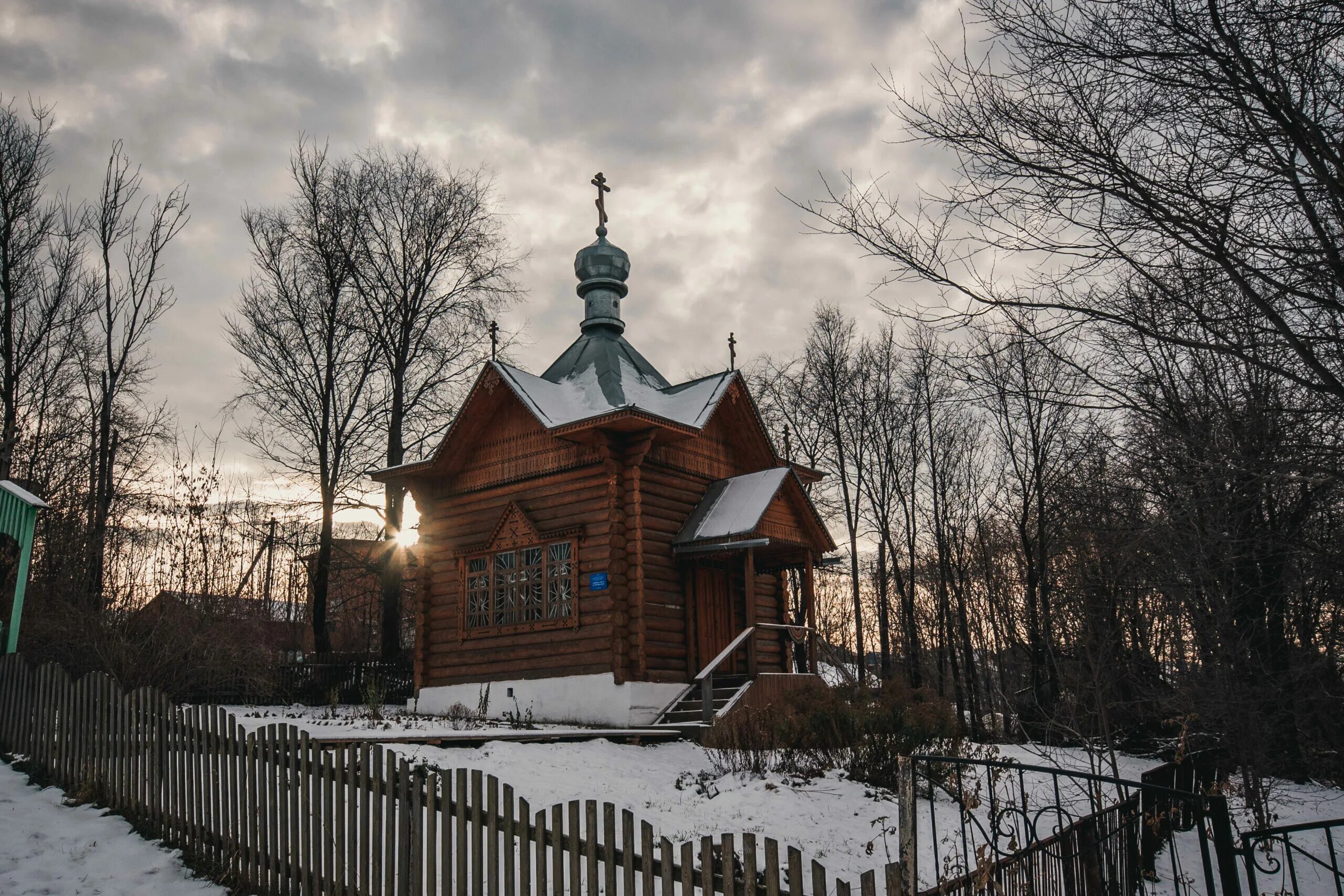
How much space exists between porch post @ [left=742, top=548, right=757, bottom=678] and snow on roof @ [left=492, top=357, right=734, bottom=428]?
2.55 metres

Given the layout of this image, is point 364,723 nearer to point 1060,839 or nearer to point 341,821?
point 341,821

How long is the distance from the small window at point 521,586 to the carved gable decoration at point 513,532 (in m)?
0.14

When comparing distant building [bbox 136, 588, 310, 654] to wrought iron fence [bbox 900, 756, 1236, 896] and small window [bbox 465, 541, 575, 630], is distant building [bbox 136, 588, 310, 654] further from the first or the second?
wrought iron fence [bbox 900, 756, 1236, 896]

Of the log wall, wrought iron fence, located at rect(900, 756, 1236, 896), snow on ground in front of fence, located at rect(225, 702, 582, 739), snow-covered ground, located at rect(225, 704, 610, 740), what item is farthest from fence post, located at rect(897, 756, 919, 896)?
the log wall

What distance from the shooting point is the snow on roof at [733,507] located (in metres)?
15.6

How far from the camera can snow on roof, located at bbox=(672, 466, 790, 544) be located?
15.6 meters

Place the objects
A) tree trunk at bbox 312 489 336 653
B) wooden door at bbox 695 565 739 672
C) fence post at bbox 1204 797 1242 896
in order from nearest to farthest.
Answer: fence post at bbox 1204 797 1242 896
wooden door at bbox 695 565 739 672
tree trunk at bbox 312 489 336 653

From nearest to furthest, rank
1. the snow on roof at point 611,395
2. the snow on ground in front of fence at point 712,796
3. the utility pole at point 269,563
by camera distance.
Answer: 1. the snow on ground in front of fence at point 712,796
2. the snow on roof at point 611,395
3. the utility pole at point 269,563

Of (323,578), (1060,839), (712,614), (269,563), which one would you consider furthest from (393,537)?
(1060,839)

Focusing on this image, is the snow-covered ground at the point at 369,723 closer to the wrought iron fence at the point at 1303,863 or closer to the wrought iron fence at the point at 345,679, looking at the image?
the wrought iron fence at the point at 345,679

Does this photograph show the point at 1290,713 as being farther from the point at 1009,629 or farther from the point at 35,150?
the point at 35,150

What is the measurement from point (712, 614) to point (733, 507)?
2.16 metres

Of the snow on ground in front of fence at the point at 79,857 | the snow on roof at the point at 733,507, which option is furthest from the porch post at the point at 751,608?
the snow on ground in front of fence at the point at 79,857

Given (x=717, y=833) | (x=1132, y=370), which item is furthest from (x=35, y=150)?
(x=1132, y=370)
